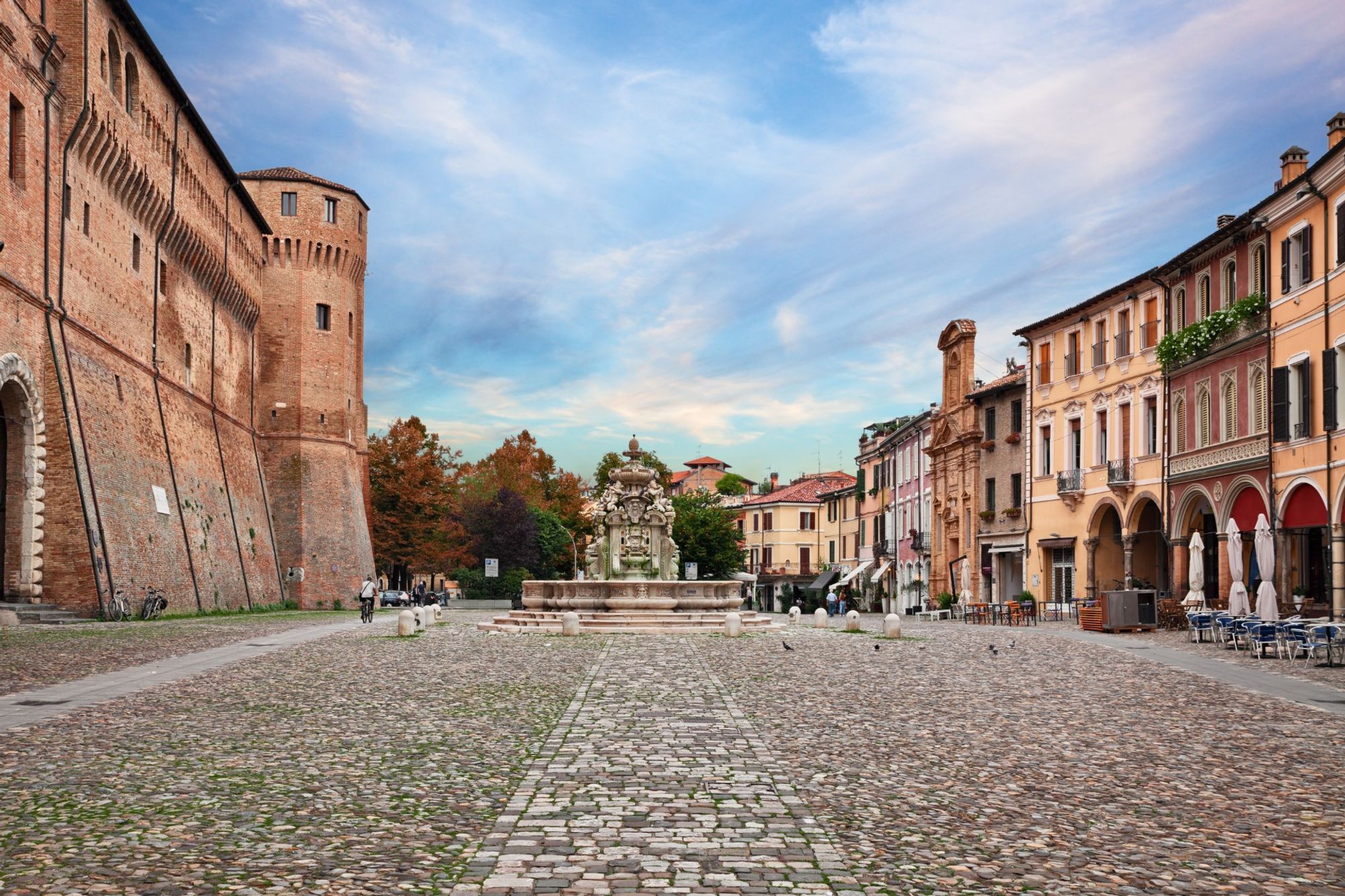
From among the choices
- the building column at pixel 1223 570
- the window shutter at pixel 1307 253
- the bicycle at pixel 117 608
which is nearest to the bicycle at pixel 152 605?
the bicycle at pixel 117 608

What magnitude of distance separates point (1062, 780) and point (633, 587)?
22.6 m

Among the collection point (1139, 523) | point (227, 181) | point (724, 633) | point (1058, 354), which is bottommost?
point (724, 633)

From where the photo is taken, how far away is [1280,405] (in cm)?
3044

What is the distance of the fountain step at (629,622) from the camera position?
29391mm

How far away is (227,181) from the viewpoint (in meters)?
54.8

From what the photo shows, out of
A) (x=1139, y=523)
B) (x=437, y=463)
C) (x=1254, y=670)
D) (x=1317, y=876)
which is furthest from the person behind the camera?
(x=437, y=463)

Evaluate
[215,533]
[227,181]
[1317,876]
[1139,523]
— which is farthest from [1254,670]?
[227,181]

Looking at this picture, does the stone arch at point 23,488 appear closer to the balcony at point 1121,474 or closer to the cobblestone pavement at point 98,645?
the cobblestone pavement at point 98,645

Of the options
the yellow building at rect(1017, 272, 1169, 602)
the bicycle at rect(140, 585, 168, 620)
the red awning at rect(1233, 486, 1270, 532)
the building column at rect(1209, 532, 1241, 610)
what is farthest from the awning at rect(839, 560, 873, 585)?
the bicycle at rect(140, 585, 168, 620)

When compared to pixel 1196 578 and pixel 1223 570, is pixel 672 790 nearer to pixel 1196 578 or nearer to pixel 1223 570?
pixel 1196 578

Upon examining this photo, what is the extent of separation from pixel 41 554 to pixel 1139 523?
3288 centimetres

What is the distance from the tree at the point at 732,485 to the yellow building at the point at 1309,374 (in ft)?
337

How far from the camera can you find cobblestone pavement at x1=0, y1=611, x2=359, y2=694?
1672 cm

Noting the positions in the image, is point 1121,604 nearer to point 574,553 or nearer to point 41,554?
point 41,554
